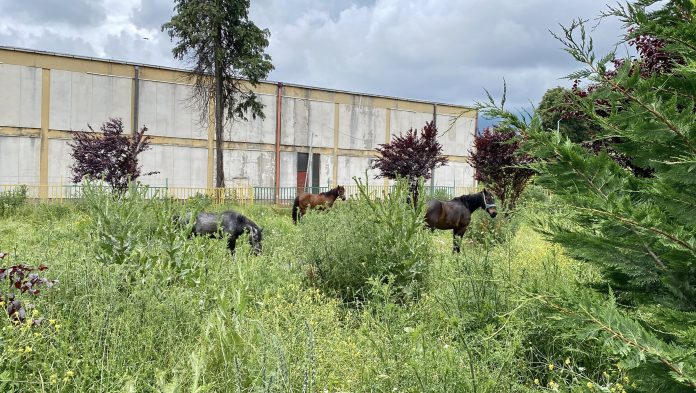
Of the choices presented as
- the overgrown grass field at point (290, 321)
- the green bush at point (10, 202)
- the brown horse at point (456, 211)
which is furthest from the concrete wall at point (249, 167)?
the overgrown grass field at point (290, 321)

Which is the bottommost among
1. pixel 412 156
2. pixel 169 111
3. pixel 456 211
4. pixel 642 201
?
pixel 456 211

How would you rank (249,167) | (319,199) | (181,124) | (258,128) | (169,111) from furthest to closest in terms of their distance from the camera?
(258,128) < (249,167) < (181,124) < (169,111) < (319,199)

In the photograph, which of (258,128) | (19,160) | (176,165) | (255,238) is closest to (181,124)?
(176,165)

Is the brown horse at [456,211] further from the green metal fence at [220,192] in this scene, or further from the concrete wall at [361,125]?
the concrete wall at [361,125]

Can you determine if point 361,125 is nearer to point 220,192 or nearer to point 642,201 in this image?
point 220,192

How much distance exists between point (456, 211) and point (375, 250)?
4.86 meters

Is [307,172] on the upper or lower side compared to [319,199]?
upper

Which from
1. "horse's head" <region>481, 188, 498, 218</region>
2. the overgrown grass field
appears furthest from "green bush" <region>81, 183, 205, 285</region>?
"horse's head" <region>481, 188, 498, 218</region>

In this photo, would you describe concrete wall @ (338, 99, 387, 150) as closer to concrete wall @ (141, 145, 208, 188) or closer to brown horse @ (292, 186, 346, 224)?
concrete wall @ (141, 145, 208, 188)

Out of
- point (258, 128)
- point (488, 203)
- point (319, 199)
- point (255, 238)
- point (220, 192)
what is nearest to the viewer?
point (255, 238)

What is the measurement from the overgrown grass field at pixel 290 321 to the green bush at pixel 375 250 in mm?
19

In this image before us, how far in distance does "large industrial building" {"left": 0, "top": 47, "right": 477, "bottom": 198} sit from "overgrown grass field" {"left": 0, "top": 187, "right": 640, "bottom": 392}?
19.9 metres

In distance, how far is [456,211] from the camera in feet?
34.9

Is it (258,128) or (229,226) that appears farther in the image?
(258,128)
